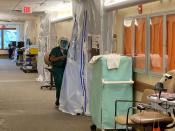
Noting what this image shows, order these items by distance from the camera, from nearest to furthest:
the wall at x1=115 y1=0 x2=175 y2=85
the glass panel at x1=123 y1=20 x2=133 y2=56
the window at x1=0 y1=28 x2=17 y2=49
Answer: the wall at x1=115 y1=0 x2=175 y2=85 < the glass panel at x1=123 y1=20 x2=133 y2=56 < the window at x1=0 y1=28 x2=17 y2=49

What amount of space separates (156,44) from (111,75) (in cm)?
84

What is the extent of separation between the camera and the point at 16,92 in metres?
10.1

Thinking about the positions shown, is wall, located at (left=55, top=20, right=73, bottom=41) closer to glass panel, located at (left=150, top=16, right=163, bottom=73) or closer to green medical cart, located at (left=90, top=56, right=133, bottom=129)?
green medical cart, located at (left=90, top=56, right=133, bottom=129)

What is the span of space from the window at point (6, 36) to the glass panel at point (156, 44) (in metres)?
20.7

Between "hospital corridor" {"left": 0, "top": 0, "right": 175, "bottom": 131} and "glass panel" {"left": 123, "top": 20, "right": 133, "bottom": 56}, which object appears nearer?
"hospital corridor" {"left": 0, "top": 0, "right": 175, "bottom": 131}

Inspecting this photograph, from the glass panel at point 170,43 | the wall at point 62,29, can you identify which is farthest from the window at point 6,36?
the glass panel at point 170,43

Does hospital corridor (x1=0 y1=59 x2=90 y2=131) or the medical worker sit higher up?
the medical worker

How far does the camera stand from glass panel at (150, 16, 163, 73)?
17.1 feet

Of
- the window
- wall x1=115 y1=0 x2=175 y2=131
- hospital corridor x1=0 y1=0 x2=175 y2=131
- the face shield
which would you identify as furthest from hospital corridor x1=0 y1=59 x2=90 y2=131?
the window

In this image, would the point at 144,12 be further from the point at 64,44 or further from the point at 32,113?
the point at 32,113

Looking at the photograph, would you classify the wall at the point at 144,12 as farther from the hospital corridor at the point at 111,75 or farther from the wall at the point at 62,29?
the wall at the point at 62,29

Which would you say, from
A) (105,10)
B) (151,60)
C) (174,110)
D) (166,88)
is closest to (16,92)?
(105,10)

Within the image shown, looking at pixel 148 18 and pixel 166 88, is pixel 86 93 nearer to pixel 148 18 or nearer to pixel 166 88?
pixel 148 18

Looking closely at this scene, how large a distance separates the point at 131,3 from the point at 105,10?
40.4 inches
